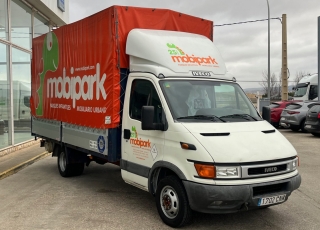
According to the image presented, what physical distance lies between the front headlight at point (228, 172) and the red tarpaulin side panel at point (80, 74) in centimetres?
210

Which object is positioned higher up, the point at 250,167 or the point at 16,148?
the point at 250,167

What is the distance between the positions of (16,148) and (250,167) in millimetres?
10088

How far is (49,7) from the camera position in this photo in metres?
14.8

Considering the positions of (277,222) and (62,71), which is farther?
(62,71)

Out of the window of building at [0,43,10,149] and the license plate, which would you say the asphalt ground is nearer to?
the window of building at [0,43,10,149]

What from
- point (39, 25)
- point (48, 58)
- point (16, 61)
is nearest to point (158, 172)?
point (48, 58)

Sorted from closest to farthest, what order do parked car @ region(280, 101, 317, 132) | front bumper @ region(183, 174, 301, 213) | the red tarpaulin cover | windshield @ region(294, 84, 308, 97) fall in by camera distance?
front bumper @ region(183, 174, 301, 213)
the red tarpaulin cover
parked car @ region(280, 101, 317, 132)
windshield @ region(294, 84, 308, 97)

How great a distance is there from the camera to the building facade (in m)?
11.7

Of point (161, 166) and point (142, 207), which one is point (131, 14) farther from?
point (142, 207)

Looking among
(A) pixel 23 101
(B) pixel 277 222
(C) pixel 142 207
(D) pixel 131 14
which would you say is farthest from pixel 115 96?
(A) pixel 23 101

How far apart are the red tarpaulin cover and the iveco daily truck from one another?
0.06 feet

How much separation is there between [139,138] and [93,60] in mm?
1921

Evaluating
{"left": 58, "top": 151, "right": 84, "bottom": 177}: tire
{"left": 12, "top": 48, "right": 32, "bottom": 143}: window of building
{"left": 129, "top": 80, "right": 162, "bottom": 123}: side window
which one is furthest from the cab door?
{"left": 12, "top": 48, "right": 32, "bottom": 143}: window of building

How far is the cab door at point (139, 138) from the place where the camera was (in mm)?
5121
